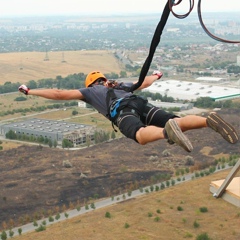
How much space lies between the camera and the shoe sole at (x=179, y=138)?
4250 mm

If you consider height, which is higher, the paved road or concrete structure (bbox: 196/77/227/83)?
the paved road

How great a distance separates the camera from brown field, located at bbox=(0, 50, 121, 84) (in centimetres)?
6331

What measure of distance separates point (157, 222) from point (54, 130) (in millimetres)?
17923

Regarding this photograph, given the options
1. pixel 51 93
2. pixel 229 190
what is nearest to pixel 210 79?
pixel 229 190

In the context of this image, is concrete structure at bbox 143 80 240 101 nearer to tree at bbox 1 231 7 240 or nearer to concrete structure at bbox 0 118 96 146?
concrete structure at bbox 0 118 96 146

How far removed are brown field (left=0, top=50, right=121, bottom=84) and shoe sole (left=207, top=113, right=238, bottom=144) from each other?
182 feet

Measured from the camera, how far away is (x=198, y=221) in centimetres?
1489

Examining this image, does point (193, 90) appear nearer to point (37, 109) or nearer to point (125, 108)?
point (37, 109)

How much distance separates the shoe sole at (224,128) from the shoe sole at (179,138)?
0.28 m

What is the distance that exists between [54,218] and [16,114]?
2375cm

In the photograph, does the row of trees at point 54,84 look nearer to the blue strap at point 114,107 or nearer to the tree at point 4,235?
the tree at point 4,235

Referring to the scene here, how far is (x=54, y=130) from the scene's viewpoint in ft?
106

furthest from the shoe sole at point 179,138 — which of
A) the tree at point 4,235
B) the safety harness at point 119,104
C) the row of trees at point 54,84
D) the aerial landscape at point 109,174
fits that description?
the row of trees at point 54,84

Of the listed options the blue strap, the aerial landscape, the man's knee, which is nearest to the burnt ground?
the aerial landscape
